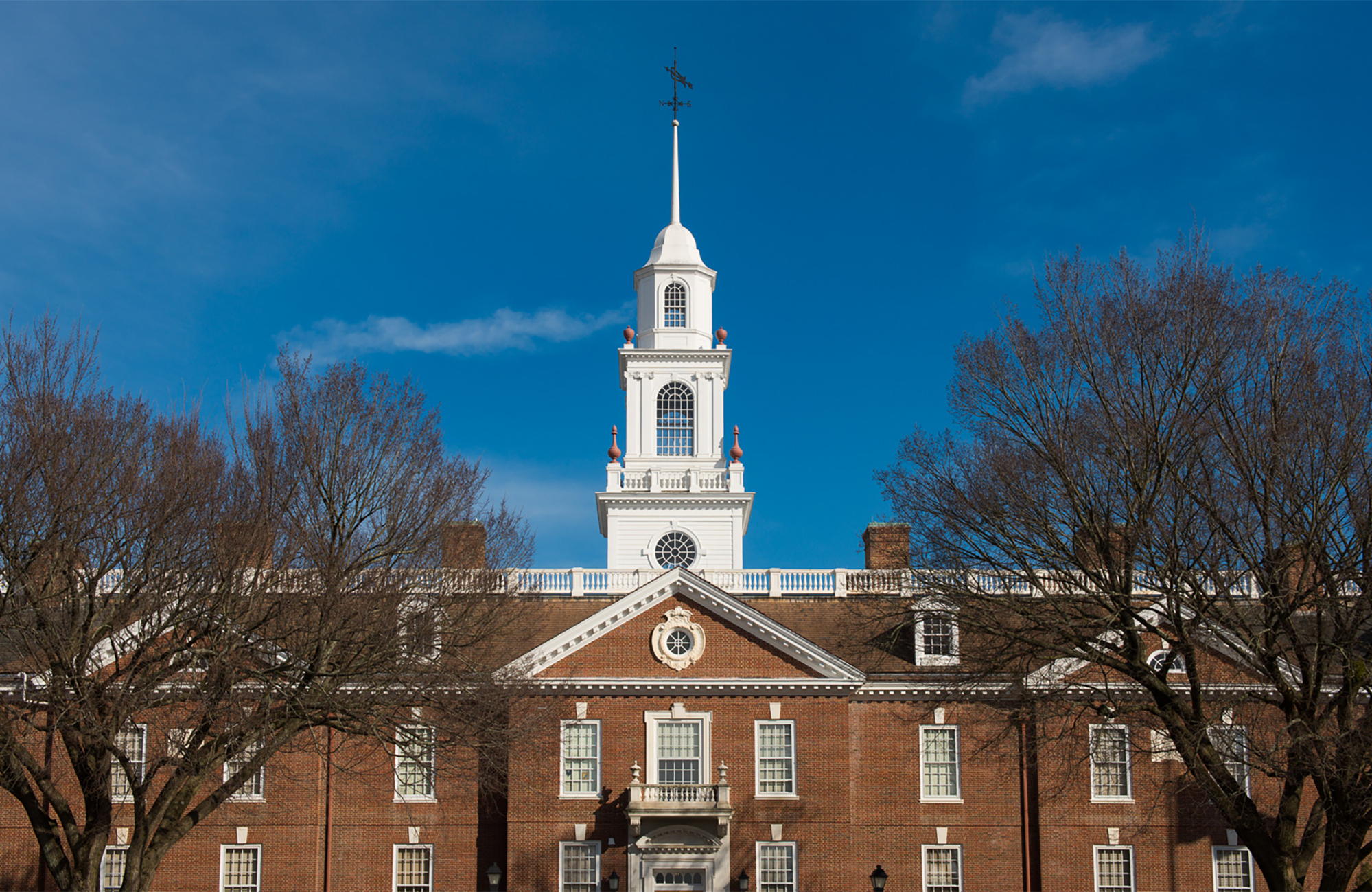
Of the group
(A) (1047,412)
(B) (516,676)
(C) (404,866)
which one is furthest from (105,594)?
(A) (1047,412)

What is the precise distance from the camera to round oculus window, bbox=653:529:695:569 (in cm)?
4462

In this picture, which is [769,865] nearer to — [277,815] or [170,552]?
[277,815]

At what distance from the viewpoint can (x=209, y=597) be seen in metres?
23.5

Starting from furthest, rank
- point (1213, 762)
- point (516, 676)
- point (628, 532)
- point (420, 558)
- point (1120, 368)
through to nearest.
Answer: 1. point (628, 532)
2. point (516, 676)
3. point (420, 558)
4. point (1120, 368)
5. point (1213, 762)

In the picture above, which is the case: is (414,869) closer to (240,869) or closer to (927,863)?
(240,869)

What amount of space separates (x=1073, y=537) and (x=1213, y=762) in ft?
14.2

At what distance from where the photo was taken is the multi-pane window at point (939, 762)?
110 ft

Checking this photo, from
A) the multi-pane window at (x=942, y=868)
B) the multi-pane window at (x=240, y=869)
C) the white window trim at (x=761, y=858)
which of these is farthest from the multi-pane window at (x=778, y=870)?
the multi-pane window at (x=240, y=869)

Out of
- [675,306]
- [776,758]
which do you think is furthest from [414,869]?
[675,306]

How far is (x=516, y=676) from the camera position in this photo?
30.2m

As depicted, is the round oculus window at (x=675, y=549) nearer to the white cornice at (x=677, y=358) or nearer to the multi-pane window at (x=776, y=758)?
the white cornice at (x=677, y=358)

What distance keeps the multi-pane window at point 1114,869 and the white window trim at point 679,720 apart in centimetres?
979

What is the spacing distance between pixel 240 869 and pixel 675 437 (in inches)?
799

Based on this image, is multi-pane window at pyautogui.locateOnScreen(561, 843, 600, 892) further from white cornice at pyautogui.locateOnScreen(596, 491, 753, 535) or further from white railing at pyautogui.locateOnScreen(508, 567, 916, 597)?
white cornice at pyautogui.locateOnScreen(596, 491, 753, 535)
